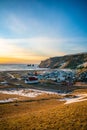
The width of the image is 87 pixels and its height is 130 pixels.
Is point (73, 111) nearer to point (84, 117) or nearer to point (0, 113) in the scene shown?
point (84, 117)

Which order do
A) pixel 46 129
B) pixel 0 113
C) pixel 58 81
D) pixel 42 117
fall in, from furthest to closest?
pixel 58 81 < pixel 0 113 < pixel 42 117 < pixel 46 129

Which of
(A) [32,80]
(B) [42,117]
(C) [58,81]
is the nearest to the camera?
(B) [42,117]

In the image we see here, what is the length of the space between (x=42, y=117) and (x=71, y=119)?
3.79 m

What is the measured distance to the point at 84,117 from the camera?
20.4m

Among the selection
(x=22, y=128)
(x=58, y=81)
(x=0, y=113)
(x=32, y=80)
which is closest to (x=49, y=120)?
(x=22, y=128)

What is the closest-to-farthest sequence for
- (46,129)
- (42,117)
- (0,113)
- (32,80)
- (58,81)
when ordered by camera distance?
(46,129) → (42,117) → (0,113) → (32,80) → (58,81)

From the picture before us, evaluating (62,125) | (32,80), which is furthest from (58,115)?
(32,80)

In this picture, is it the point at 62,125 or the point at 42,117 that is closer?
the point at 62,125

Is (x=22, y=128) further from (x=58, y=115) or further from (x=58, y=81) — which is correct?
(x=58, y=81)

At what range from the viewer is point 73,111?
22.9 m

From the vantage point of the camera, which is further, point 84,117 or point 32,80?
point 32,80

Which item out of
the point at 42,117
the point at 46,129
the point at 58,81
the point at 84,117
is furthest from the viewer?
the point at 58,81

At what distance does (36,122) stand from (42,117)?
5.49ft

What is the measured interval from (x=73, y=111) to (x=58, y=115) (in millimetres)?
1959
